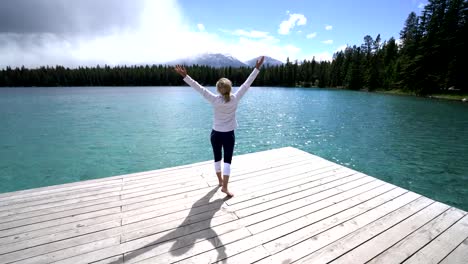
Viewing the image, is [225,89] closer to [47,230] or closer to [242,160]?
[242,160]

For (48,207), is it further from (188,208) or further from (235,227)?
(235,227)

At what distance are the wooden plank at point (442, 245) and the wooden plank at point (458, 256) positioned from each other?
32mm

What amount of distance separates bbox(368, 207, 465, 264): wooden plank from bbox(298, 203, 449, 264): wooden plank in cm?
6

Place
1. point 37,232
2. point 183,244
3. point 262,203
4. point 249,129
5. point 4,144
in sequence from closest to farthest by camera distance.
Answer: point 183,244 → point 37,232 → point 262,203 → point 4,144 → point 249,129

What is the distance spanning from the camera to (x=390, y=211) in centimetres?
362

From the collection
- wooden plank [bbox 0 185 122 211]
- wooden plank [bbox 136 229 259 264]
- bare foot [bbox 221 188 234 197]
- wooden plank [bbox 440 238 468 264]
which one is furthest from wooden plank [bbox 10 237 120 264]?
wooden plank [bbox 440 238 468 264]

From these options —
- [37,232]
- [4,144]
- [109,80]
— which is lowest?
[4,144]

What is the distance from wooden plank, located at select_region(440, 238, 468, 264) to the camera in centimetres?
262

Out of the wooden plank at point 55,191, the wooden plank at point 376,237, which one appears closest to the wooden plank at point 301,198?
the wooden plank at point 376,237

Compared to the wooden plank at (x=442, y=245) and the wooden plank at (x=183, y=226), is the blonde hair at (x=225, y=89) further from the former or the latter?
the wooden plank at (x=442, y=245)

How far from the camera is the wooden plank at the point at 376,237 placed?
104 inches

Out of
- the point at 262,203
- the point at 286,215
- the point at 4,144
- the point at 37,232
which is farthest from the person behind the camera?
the point at 4,144

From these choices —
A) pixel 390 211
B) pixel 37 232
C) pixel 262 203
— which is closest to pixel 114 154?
pixel 37 232

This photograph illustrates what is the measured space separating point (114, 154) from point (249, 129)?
887 centimetres
